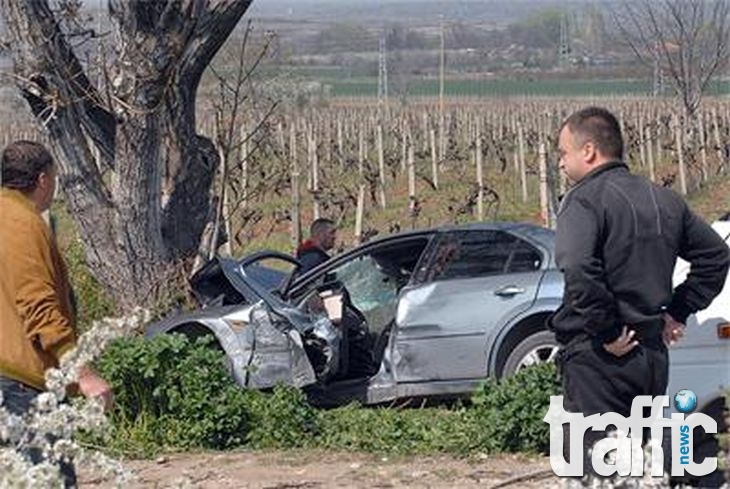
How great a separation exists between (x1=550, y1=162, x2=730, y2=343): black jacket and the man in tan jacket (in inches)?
66.8

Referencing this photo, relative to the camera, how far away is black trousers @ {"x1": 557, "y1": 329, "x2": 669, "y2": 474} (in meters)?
6.26

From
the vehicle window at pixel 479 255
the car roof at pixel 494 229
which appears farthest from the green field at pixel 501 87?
the vehicle window at pixel 479 255

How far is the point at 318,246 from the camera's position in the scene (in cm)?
1375

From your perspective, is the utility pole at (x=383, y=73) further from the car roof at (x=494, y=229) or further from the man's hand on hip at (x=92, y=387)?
the man's hand on hip at (x=92, y=387)

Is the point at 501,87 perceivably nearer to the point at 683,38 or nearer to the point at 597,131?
the point at 683,38

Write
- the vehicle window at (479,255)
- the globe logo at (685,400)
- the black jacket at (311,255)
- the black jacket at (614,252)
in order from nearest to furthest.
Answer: the black jacket at (614,252) < the globe logo at (685,400) < the vehicle window at (479,255) < the black jacket at (311,255)

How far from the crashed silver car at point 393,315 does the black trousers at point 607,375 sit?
16.0 feet

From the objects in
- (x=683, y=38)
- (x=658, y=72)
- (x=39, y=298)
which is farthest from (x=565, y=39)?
(x=39, y=298)

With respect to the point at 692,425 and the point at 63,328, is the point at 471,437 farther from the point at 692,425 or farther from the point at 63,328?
the point at 63,328

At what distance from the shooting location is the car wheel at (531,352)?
37.1 feet

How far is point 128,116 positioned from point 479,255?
3.18 metres

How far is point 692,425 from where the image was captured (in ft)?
26.9

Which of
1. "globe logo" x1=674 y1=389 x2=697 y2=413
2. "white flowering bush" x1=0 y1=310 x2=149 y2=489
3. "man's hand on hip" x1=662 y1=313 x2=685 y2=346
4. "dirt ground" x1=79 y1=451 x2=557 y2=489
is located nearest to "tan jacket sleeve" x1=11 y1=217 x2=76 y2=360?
"white flowering bush" x1=0 y1=310 x2=149 y2=489

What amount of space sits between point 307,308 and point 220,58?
1617 cm
